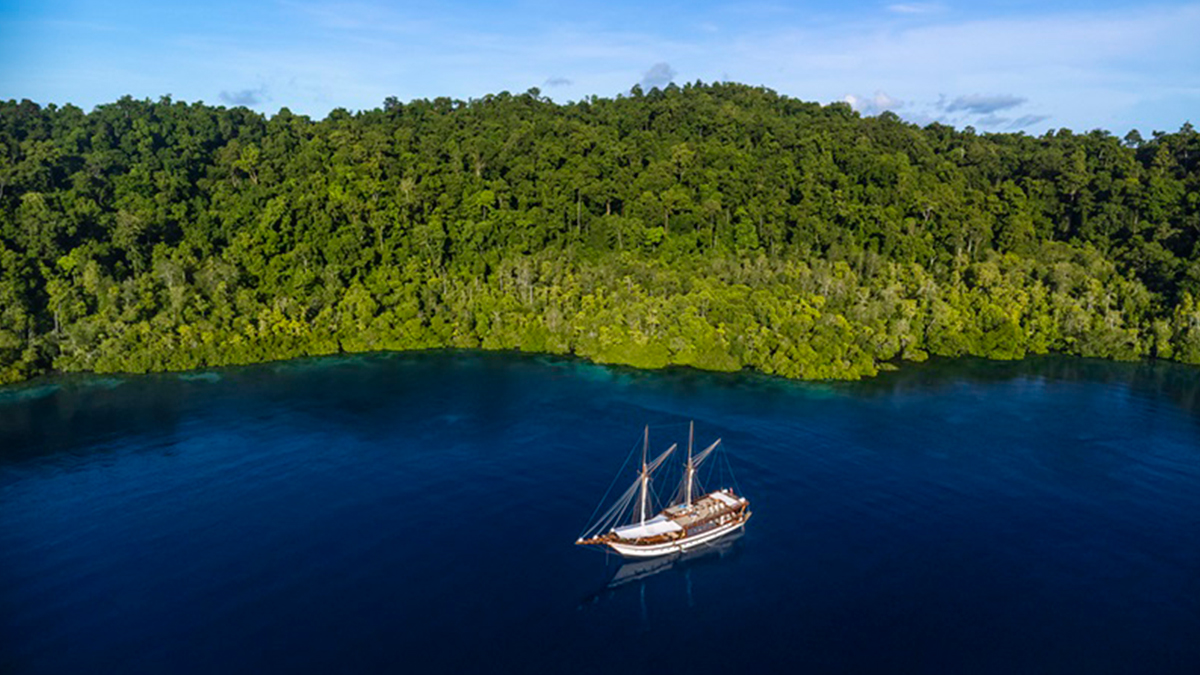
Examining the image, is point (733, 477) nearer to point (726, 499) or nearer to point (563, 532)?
point (726, 499)

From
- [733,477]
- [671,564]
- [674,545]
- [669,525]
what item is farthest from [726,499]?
[733,477]

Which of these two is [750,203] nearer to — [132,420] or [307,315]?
[307,315]

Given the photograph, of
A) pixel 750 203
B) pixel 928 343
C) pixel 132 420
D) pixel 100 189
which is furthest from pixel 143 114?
pixel 928 343

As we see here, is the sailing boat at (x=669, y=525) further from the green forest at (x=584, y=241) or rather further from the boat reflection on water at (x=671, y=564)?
the green forest at (x=584, y=241)

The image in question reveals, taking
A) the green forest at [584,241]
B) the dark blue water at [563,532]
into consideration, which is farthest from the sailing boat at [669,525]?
the green forest at [584,241]

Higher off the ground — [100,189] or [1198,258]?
[100,189]
